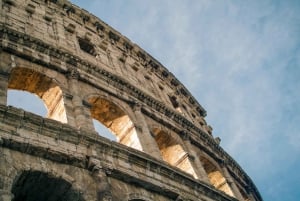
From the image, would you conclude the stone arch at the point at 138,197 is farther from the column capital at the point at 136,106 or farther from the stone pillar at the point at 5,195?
the column capital at the point at 136,106

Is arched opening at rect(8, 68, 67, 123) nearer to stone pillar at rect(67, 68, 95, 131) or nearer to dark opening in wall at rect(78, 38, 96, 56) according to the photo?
stone pillar at rect(67, 68, 95, 131)

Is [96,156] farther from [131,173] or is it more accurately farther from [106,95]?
[106,95]

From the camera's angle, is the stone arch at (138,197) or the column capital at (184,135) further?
the column capital at (184,135)

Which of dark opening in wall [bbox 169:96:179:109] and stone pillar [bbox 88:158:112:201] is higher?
dark opening in wall [bbox 169:96:179:109]

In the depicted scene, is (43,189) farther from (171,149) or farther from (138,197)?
(171,149)

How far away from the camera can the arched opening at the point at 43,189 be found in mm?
8477

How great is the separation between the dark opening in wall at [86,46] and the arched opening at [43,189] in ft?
28.1

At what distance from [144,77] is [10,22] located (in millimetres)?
6784

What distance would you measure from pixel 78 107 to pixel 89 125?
2.53 feet

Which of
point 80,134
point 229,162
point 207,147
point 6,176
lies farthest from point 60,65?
point 229,162

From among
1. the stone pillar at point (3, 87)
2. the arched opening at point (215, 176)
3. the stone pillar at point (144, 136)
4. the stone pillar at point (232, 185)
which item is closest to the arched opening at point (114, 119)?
the stone pillar at point (144, 136)

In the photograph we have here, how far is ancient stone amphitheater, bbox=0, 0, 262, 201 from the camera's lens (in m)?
8.82

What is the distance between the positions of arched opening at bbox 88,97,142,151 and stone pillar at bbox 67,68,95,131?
87 centimetres

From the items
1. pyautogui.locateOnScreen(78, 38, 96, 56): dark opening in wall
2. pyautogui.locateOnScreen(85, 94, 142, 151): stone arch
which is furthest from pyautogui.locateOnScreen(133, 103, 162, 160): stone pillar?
pyautogui.locateOnScreen(78, 38, 96, 56): dark opening in wall
